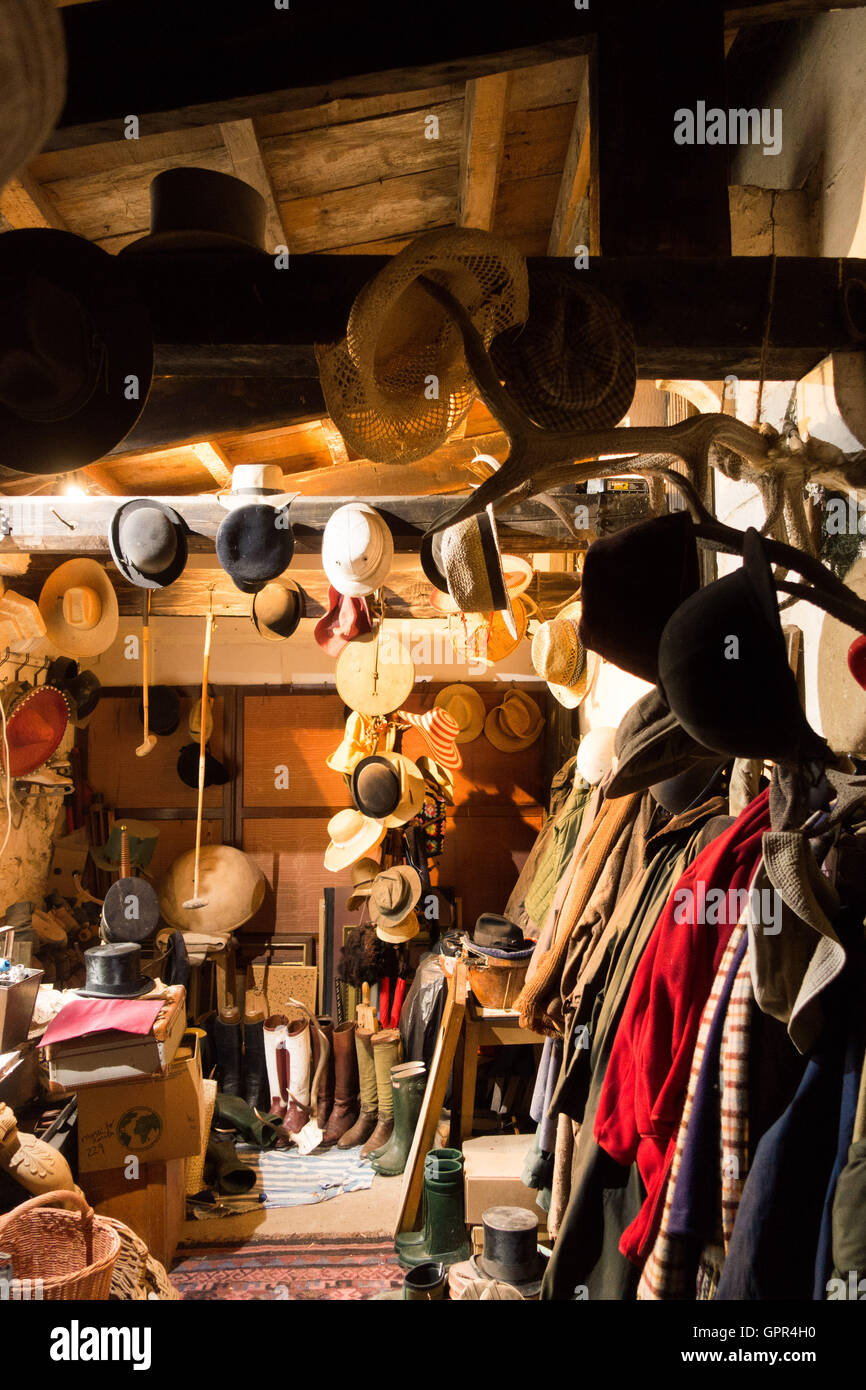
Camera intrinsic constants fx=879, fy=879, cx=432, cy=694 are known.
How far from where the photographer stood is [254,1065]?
230 inches

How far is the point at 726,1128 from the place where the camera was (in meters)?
1.46

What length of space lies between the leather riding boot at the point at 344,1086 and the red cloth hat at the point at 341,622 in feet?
8.61

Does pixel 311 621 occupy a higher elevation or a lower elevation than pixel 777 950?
higher

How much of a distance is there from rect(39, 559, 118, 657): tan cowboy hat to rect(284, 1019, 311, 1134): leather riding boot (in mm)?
2726

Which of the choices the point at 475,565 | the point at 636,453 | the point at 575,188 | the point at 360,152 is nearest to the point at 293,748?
the point at 575,188

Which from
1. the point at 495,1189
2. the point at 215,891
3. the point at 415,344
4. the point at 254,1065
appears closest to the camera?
the point at 415,344

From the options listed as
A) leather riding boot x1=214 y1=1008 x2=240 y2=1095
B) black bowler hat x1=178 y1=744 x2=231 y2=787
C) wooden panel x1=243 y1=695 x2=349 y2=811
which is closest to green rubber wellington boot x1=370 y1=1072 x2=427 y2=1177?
leather riding boot x1=214 y1=1008 x2=240 y2=1095

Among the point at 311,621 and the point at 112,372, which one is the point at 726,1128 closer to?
the point at 112,372

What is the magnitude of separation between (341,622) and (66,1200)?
271 centimetres

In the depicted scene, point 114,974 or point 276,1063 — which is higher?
point 114,974

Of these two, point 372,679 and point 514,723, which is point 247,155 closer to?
point 372,679

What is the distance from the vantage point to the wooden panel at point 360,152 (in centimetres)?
288
